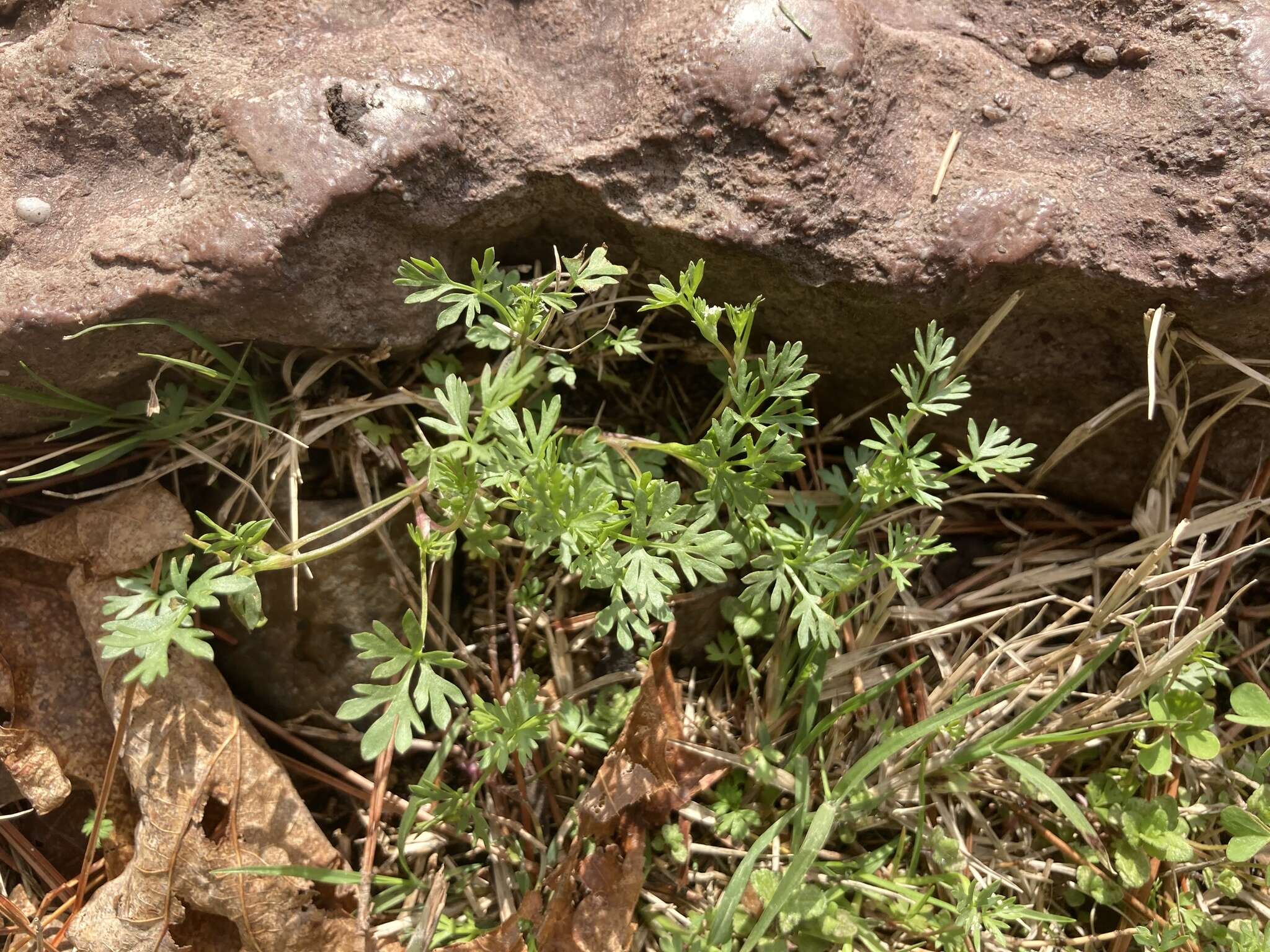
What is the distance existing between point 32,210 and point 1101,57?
303cm

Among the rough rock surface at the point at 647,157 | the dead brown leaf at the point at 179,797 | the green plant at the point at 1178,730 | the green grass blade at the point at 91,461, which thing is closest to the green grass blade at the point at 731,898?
the dead brown leaf at the point at 179,797

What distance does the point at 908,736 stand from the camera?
278cm

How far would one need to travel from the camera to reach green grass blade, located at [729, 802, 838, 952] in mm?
2613

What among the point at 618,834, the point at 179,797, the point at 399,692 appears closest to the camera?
the point at 399,692

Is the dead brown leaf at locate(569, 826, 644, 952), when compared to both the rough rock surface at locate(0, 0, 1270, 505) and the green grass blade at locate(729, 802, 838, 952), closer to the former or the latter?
the green grass blade at locate(729, 802, 838, 952)

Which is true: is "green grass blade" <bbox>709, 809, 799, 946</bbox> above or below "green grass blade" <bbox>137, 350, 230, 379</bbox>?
below

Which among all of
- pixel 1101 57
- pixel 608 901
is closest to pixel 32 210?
pixel 608 901

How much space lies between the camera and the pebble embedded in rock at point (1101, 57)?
2697mm

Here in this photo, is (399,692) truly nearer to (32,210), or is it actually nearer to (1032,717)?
(32,210)

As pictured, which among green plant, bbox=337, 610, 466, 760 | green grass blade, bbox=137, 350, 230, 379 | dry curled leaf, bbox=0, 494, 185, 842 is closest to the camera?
green plant, bbox=337, 610, 466, 760


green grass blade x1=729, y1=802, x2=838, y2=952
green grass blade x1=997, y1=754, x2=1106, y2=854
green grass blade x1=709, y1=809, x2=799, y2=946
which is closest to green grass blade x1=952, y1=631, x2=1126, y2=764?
green grass blade x1=997, y1=754, x2=1106, y2=854

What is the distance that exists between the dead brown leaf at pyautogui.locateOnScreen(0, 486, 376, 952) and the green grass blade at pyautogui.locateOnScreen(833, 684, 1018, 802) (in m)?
1.53

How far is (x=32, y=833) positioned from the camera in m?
3.02

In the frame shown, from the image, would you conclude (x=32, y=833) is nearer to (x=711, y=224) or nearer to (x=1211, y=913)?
(x=711, y=224)
